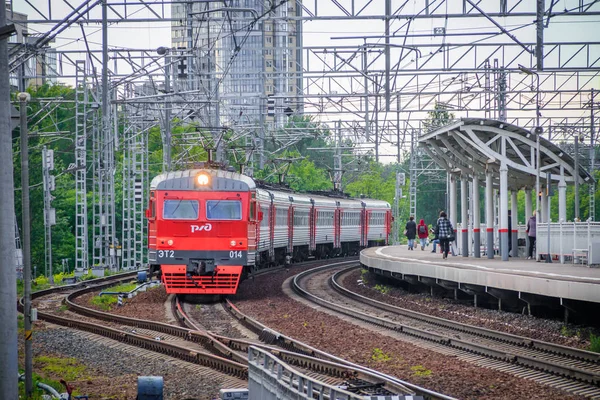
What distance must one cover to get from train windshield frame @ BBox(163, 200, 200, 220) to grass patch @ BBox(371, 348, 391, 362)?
8.97 metres

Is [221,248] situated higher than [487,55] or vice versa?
[487,55]

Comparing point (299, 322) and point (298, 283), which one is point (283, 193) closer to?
point (298, 283)

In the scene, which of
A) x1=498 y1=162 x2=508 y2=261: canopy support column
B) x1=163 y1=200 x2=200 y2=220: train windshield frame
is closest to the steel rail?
x1=163 y1=200 x2=200 y2=220: train windshield frame

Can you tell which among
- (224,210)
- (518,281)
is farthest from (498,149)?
(518,281)

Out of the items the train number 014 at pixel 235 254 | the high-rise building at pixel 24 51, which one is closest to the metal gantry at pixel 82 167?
the high-rise building at pixel 24 51

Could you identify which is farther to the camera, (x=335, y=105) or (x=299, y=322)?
(x=335, y=105)

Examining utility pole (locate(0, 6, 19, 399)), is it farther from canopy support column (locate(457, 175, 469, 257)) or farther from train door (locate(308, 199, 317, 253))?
train door (locate(308, 199, 317, 253))

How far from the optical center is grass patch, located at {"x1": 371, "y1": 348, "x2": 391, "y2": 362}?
1407 cm

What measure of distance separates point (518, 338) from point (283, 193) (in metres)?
19.6

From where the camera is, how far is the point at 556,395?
36.1 feet

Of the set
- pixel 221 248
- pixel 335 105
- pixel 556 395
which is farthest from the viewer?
pixel 335 105

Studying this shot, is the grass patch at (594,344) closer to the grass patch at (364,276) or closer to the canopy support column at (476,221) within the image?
the canopy support column at (476,221)

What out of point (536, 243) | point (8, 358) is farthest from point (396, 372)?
point (536, 243)

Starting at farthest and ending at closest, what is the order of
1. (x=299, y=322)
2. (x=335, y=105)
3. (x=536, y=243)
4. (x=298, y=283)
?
(x=335, y=105) → (x=298, y=283) → (x=536, y=243) → (x=299, y=322)
